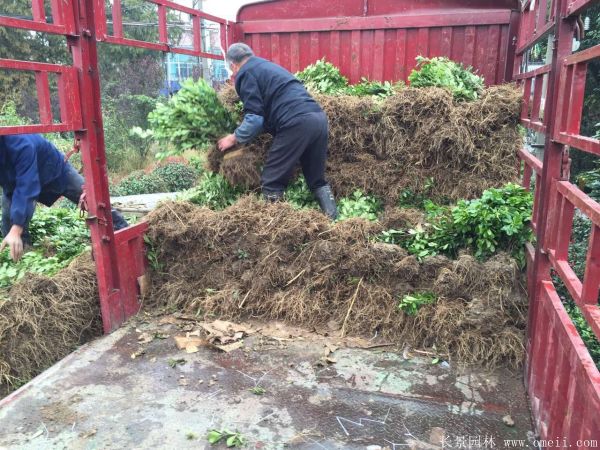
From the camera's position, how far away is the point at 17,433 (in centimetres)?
256

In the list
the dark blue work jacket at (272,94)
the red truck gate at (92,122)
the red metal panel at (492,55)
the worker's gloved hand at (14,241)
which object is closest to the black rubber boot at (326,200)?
the dark blue work jacket at (272,94)

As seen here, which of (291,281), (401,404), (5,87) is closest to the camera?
(401,404)

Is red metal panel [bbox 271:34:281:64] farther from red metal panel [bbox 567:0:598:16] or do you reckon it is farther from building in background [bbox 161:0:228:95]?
building in background [bbox 161:0:228:95]

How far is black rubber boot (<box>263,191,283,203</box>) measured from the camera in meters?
4.50

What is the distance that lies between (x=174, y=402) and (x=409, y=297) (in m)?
1.73

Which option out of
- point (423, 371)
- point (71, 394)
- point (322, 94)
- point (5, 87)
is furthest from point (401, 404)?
point (5, 87)

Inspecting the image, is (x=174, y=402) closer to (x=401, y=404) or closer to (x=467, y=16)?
(x=401, y=404)

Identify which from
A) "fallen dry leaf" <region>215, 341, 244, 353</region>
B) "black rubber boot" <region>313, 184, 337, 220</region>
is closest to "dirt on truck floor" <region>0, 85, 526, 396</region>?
"black rubber boot" <region>313, 184, 337, 220</region>

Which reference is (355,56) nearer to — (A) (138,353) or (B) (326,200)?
(B) (326,200)

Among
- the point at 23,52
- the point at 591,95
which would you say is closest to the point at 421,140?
the point at 591,95

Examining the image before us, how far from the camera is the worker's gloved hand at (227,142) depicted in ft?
15.0

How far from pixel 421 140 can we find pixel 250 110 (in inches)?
62.4

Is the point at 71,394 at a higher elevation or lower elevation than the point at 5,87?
lower

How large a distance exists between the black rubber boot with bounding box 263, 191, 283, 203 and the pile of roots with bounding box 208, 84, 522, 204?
28cm
